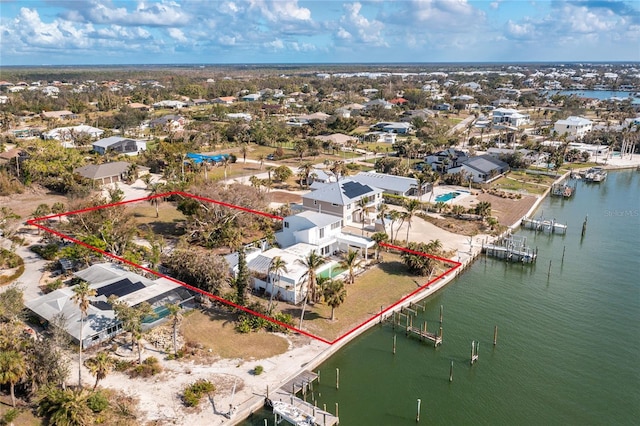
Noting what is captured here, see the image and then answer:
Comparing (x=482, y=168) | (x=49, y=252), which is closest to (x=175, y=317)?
(x=49, y=252)

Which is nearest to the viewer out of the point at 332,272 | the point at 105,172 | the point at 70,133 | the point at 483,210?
the point at 332,272

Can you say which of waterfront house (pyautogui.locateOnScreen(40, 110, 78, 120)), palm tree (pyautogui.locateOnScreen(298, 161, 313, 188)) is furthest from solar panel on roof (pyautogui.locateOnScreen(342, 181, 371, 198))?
waterfront house (pyautogui.locateOnScreen(40, 110, 78, 120))

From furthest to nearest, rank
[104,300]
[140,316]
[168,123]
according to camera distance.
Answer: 1. [168,123]
2. [104,300]
3. [140,316]

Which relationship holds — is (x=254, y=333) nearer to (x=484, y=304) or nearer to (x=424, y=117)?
(x=484, y=304)

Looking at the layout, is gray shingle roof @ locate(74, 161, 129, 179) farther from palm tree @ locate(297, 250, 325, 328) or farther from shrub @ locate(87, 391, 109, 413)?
shrub @ locate(87, 391, 109, 413)

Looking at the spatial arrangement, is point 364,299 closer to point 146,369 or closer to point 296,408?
point 296,408

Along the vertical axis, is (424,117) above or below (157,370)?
above

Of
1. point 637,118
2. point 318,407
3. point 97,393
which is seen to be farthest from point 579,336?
point 637,118
